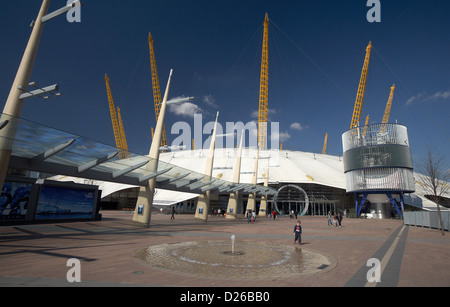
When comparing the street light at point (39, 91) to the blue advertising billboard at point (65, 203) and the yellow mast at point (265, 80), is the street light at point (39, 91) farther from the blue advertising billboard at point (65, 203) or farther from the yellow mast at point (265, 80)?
the yellow mast at point (265, 80)

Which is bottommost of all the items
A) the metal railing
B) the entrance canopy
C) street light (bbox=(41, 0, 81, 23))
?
the metal railing

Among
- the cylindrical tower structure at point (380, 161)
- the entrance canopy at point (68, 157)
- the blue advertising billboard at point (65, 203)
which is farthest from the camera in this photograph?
the cylindrical tower structure at point (380, 161)

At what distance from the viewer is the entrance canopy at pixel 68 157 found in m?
10.2

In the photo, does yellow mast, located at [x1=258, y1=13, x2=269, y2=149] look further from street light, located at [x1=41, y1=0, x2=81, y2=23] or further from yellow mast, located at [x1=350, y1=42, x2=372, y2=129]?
street light, located at [x1=41, y1=0, x2=81, y2=23]

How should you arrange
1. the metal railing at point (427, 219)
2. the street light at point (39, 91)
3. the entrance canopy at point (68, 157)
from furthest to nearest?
the metal railing at point (427, 219), the entrance canopy at point (68, 157), the street light at point (39, 91)

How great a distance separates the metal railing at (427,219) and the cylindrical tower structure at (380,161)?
20.8 meters

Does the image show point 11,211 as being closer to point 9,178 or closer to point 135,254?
point 9,178

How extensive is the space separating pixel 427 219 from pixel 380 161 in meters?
27.5

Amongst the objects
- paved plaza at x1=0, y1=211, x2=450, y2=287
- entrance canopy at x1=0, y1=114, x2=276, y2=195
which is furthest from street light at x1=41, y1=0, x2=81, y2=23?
paved plaza at x1=0, y1=211, x2=450, y2=287

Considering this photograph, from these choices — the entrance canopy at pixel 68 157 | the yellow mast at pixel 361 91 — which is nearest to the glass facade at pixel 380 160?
the yellow mast at pixel 361 91

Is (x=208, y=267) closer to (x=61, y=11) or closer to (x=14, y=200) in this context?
(x=61, y=11)

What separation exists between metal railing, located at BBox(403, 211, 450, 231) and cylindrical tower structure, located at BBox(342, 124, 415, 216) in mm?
20844

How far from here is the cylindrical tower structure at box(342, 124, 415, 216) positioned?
50344mm
